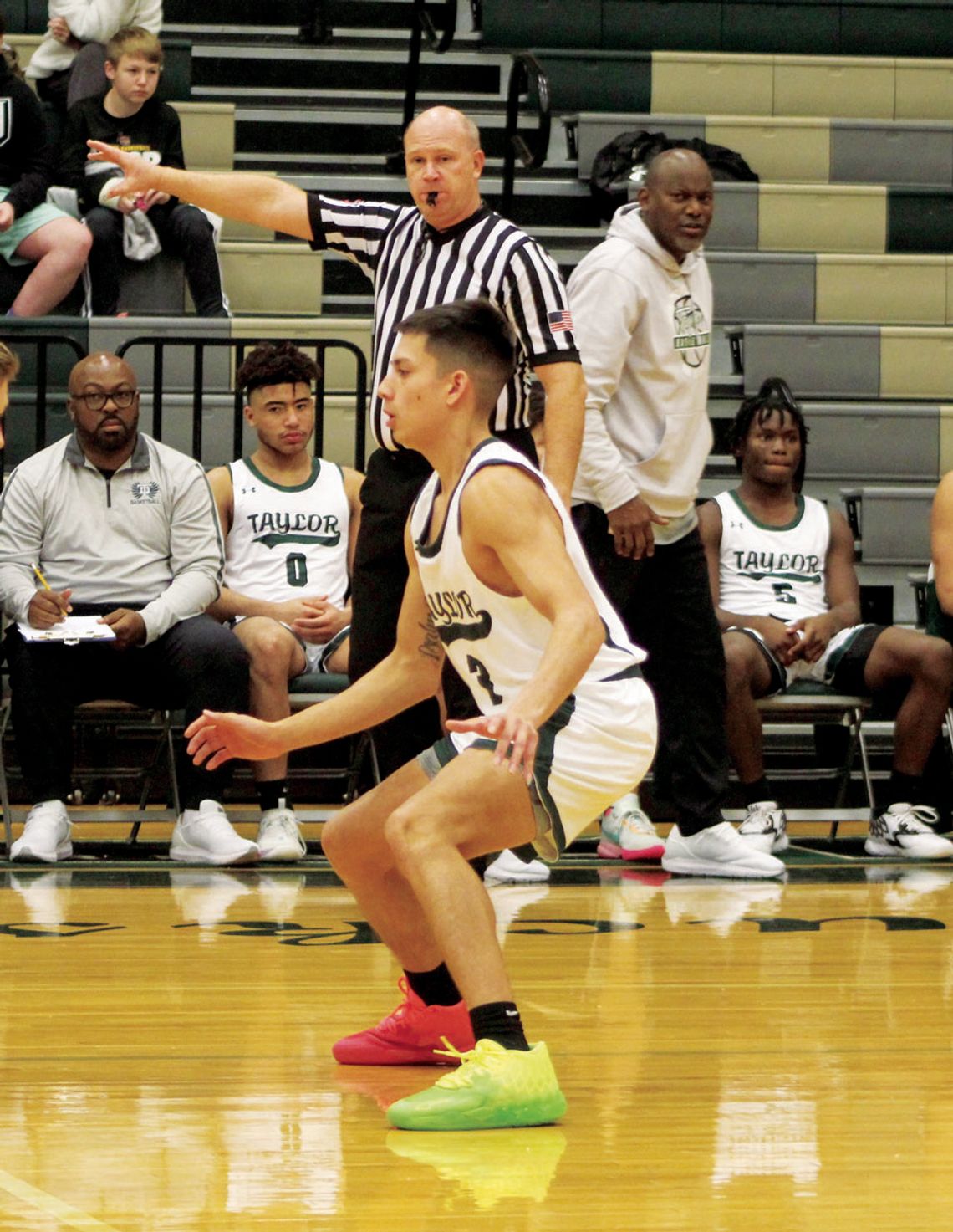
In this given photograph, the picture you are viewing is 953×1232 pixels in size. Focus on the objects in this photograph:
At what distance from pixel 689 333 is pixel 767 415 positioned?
115 cm

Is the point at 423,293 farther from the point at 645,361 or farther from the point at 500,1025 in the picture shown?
the point at 500,1025

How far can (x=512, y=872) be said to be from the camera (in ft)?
16.3

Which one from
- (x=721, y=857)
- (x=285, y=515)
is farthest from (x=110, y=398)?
(x=721, y=857)

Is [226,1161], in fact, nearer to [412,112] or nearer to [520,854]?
[520,854]

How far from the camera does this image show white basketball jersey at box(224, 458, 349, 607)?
585cm

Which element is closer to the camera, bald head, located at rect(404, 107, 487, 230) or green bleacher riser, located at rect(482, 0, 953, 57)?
bald head, located at rect(404, 107, 487, 230)

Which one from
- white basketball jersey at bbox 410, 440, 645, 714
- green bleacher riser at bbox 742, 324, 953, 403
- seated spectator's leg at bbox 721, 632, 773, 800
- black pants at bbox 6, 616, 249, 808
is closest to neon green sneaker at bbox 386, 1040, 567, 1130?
white basketball jersey at bbox 410, 440, 645, 714

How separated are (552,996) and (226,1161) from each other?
1.18 meters

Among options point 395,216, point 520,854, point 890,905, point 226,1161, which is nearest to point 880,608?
point 890,905

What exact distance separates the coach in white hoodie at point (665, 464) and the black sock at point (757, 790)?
0.52m

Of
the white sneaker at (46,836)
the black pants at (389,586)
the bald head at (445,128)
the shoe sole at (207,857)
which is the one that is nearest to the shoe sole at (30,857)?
the white sneaker at (46,836)

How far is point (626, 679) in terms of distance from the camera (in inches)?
112

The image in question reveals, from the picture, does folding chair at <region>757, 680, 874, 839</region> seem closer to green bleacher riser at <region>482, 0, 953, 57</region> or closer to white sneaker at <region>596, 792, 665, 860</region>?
white sneaker at <region>596, 792, 665, 860</region>

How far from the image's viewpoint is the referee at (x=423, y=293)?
364 cm
